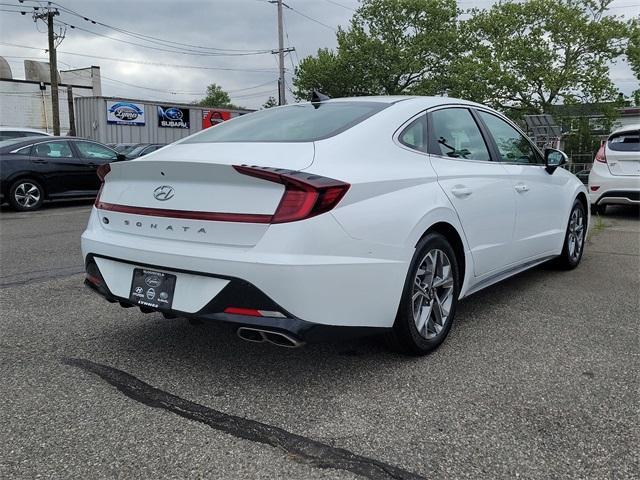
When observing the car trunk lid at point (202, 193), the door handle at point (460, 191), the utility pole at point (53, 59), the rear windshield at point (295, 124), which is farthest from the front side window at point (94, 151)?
the utility pole at point (53, 59)

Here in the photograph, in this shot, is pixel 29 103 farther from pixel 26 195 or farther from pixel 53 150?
pixel 26 195

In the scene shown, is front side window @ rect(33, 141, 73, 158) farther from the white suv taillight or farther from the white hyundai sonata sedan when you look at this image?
the white suv taillight

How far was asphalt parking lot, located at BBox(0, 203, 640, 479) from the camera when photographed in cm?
227

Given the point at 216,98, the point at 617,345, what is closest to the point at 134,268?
the point at 617,345

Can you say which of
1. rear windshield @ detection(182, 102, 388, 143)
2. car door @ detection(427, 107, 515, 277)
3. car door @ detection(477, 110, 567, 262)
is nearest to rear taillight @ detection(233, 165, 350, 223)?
rear windshield @ detection(182, 102, 388, 143)

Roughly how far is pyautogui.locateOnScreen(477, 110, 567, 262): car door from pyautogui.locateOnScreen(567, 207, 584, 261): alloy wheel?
37 centimetres

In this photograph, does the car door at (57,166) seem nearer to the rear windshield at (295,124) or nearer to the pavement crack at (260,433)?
the rear windshield at (295,124)

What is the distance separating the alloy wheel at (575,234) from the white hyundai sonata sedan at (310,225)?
1.97 metres

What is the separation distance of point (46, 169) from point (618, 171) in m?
10.2

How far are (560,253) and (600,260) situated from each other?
1262 millimetres

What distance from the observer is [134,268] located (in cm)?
304

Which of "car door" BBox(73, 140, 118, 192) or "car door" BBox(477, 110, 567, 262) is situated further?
"car door" BBox(73, 140, 118, 192)

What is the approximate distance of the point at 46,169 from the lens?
1107cm

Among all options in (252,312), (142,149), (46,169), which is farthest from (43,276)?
(142,149)
